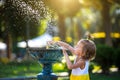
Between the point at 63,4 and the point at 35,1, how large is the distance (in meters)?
23.3

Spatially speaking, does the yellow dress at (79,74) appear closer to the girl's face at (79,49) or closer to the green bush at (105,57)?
the girl's face at (79,49)

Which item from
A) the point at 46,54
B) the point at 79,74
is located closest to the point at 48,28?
the point at 46,54

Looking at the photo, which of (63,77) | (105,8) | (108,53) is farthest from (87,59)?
(105,8)

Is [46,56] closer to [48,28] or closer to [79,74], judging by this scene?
[79,74]

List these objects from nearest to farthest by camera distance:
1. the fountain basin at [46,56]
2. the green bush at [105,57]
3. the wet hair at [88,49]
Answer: the wet hair at [88,49] → the fountain basin at [46,56] → the green bush at [105,57]

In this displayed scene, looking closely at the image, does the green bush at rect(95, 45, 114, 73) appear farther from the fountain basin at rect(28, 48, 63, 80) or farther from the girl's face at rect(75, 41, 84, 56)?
the girl's face at rect(75, 41, 84, 56)

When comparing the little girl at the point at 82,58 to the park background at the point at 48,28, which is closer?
the little girl at the point at 82,58

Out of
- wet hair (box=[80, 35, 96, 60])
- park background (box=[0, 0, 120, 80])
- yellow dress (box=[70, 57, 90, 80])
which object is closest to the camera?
wet hair (box=[80, 35, 96, 60])

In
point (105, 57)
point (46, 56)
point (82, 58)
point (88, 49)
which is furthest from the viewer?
point (105, 57)

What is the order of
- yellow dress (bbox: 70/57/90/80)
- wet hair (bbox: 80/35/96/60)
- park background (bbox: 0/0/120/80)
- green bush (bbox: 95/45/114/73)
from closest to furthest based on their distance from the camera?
wet hair (bbox: 80/35/96/60), yellow dress (bbox: 70/57/90/80), park background (bbox: 0/0/120/80), green bush (bbox: 95/45/114/73)

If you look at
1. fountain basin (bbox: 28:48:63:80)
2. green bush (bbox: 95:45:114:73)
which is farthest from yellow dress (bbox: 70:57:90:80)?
green bush (bbox: 95:45:114:73)

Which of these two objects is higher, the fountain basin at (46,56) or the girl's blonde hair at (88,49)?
the girl's blonde hair at (88,49)

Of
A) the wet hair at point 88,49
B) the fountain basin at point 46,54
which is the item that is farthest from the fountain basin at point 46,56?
the wet hair at point 88,49

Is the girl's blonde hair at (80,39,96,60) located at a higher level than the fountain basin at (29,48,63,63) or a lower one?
higher
